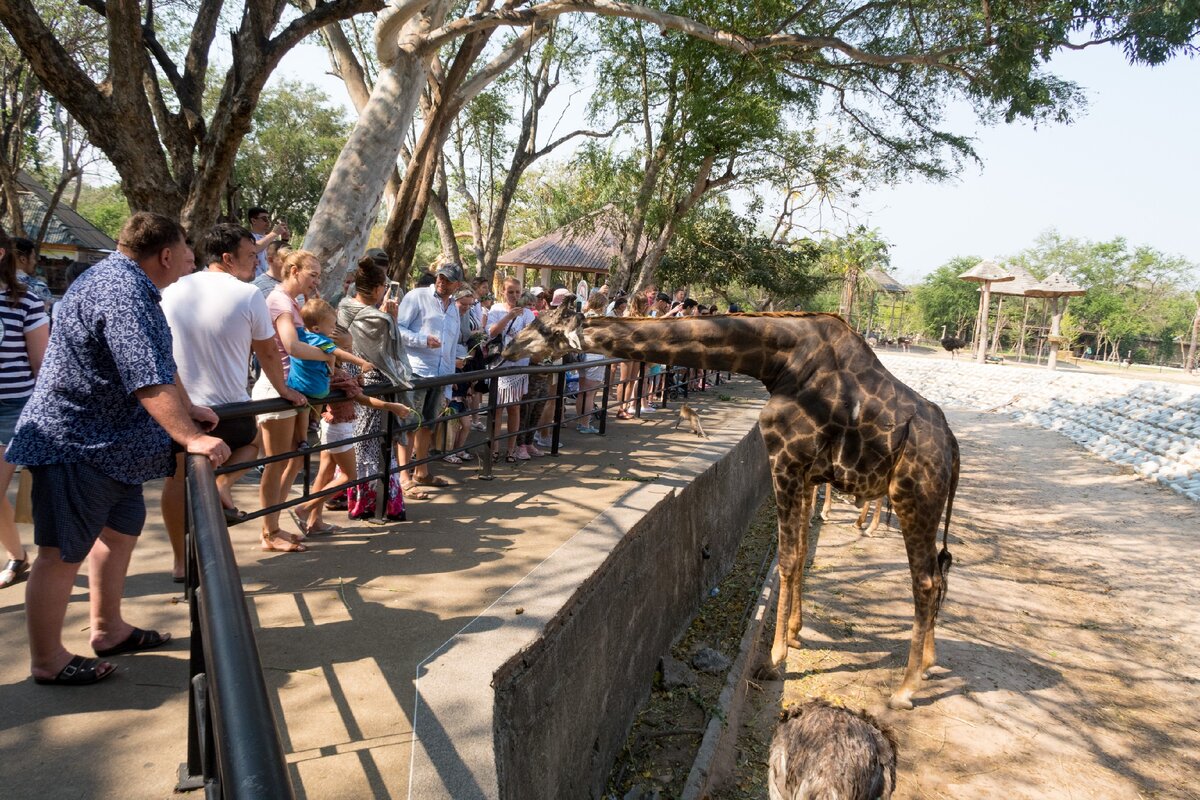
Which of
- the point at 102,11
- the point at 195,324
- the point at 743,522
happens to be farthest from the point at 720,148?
the point at 195,324

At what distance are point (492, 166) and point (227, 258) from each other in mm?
18412

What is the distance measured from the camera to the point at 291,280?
4457mm

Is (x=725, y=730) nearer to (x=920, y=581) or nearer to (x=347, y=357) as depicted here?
(x=920, y=581)

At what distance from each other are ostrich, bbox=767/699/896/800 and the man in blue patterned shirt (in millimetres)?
2166

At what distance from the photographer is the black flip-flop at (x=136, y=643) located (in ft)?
9.56

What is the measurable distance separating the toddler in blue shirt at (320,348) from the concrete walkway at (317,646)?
0.96 m

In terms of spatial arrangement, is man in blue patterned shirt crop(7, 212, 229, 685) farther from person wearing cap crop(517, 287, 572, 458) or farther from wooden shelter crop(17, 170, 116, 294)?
wooden shelter crop(17, 170, 116, 294)

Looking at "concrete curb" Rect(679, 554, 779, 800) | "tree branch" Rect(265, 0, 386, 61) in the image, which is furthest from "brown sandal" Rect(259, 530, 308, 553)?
"tree branch" Rect(265, 0, 386, 61)

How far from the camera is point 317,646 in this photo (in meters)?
3.12

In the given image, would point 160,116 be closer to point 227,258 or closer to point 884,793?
point 227,258

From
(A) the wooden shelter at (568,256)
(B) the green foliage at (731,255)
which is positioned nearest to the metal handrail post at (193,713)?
(B) the green foliage at (731,255)

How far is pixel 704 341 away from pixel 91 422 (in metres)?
3.17

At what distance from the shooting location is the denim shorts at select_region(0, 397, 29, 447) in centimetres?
368

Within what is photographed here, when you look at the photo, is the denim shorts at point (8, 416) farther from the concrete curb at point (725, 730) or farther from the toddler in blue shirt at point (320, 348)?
the concrete curb at point (725, 730)
